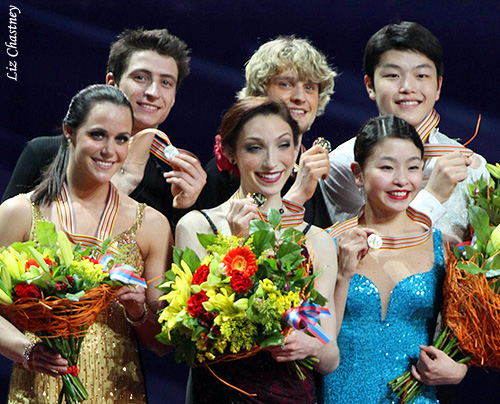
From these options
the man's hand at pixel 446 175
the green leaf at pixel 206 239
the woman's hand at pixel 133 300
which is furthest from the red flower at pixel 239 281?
the man's hand at pixel 446 175

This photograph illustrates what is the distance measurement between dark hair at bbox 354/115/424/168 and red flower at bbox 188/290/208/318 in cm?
102

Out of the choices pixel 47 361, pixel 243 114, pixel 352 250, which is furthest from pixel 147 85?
pixel 47 361

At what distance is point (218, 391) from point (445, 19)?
2.64 meters

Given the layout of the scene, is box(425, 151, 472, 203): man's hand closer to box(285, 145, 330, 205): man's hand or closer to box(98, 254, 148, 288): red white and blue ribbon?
box(285, 145, 330, 205): man's hand

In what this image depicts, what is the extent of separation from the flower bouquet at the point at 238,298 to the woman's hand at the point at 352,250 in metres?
0.41

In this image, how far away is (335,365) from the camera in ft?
10.4

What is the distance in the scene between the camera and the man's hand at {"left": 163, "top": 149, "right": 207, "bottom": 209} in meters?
3.45

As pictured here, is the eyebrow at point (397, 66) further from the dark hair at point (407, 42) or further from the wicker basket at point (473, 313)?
the wicker basket at point (473, 313)

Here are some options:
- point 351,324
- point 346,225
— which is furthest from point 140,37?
point 351,324

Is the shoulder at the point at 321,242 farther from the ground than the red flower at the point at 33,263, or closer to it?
farther from the ground

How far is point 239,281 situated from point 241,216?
1.42ft

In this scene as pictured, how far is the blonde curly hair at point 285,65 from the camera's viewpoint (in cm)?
399

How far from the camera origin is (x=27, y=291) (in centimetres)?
269

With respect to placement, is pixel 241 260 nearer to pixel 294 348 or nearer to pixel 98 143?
pixel 294 348
